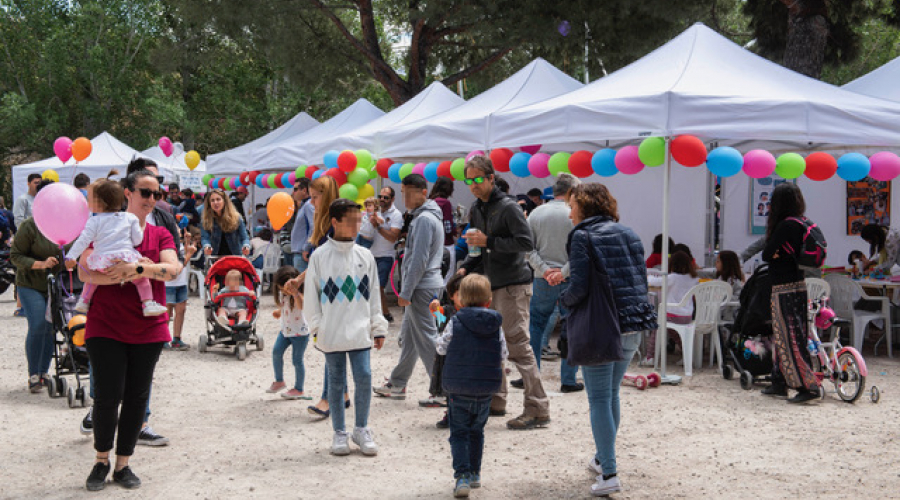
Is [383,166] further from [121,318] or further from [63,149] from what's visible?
[63,149]

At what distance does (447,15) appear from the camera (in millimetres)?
17859

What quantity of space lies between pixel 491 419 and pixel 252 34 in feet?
53.3

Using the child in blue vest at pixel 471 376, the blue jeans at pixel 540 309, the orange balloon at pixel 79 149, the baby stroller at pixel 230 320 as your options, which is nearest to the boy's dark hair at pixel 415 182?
the blue jeans at pixel 540 309

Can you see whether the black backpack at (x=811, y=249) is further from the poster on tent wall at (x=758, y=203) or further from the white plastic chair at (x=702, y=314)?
the poster on tent wall at (x=758, y=203)

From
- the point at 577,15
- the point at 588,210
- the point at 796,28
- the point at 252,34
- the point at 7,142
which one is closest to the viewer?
the point at 588,210

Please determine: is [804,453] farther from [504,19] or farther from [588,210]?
[504,19]

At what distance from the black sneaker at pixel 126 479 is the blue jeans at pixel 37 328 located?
2565mm

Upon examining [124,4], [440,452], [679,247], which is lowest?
[440,452]

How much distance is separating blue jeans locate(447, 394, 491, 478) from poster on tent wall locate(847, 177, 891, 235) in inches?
352

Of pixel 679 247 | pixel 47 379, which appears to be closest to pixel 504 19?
pixel 679 247

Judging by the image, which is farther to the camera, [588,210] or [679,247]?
[679,247]

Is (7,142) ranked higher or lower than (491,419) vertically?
higher

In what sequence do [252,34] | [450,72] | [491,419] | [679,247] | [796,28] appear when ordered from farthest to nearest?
[450,72]
[252,34]
[796,28]
[679,247]
[491,419]

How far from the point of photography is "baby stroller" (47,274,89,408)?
20.9ft
